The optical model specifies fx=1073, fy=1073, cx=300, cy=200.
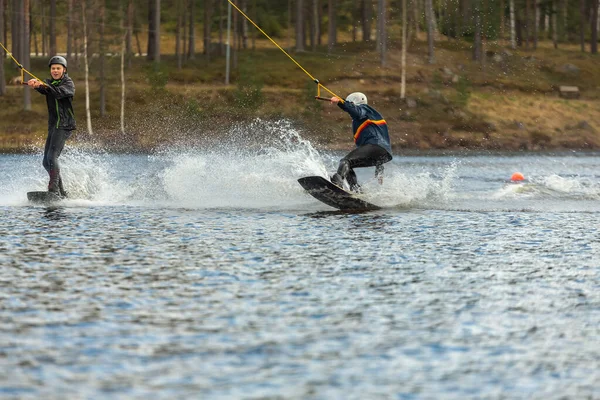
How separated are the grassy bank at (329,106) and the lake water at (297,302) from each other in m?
36.3

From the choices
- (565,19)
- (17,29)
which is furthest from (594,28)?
(17,29)

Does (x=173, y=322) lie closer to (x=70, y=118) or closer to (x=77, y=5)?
(x=70, y=118)

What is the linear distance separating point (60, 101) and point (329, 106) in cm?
4682

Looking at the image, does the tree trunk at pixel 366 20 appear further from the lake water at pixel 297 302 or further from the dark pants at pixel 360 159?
the lake water at pixel 297 302

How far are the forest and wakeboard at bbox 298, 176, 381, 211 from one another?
38011mm

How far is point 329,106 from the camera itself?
64688 mm

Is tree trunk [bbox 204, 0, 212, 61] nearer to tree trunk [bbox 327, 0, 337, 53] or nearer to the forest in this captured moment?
the forest

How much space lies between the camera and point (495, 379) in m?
7.12

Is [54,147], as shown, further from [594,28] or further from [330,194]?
[594,28]

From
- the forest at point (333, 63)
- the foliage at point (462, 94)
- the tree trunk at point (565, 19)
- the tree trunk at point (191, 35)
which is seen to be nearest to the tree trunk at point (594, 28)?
the forest at point (333, 63)

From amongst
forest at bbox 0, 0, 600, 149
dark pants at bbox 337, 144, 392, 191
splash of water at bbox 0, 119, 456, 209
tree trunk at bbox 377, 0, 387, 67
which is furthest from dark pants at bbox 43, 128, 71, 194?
tree trunk at bbox 377, 0, 387, 67

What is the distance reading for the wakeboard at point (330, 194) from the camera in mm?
18922

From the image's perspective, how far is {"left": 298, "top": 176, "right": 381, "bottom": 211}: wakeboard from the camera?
18922 mm

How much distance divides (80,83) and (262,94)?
12.3 metres
